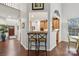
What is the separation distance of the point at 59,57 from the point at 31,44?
56 cm

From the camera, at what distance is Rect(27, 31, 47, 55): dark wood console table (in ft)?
7.11

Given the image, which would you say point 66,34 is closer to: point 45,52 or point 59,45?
point 59,45

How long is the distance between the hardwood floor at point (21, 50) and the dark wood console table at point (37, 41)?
81 millimetres

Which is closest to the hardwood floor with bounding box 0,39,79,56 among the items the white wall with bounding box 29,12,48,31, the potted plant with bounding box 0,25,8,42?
the potted plant with bounding box 0,25,8,42

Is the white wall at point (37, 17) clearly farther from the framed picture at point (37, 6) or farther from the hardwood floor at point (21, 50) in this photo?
the hardwood floor at point (21, 50)

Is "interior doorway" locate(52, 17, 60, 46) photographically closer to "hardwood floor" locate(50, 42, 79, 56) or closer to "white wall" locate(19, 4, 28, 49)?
"hardwood floor" locate(50, 42, 79, 56)

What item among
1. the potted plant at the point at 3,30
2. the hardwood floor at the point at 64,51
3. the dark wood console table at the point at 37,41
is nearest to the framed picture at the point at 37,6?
the dark wood console table at the point at 37,41

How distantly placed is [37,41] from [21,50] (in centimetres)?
33

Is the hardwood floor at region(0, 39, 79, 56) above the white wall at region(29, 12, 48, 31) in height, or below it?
below

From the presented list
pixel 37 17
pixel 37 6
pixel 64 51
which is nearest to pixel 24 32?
pixel 37 17

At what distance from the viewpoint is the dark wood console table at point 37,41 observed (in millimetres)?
2168

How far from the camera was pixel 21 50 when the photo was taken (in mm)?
2164

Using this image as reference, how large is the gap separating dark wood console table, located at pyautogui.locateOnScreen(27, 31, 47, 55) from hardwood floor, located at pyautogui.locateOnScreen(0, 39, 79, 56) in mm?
81

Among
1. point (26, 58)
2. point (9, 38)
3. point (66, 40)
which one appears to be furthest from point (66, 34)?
point (9, 38)
